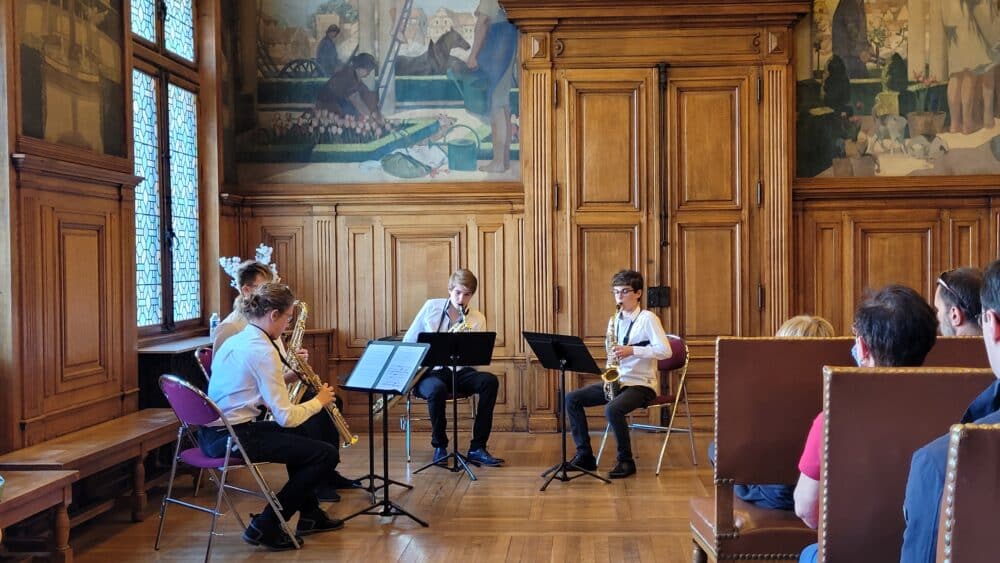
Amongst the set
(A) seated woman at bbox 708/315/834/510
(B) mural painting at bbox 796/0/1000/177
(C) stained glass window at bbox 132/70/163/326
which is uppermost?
(B) mural painting at bbox 796/0/1000/177

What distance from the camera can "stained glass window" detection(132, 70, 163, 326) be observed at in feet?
23.0

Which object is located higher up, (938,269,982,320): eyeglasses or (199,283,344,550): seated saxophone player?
(938,269,982,320): eyeglasses

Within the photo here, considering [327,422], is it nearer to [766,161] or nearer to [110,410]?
[110,410]

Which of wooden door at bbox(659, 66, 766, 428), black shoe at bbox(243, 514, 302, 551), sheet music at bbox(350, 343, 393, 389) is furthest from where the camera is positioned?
wooden door at bbox(659, 66, 766, 428)

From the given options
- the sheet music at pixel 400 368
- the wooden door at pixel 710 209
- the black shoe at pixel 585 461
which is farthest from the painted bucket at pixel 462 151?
the sheet music at pixel 400 368

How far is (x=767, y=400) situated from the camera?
12.1 feet

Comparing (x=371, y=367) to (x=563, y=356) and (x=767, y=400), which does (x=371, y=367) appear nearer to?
(x=563, y=356)

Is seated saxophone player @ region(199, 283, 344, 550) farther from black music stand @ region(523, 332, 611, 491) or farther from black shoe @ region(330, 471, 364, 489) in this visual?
black music stand @ region(523, 332, 611, 491)

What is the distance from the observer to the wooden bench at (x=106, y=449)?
4.89m

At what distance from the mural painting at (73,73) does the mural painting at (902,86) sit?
17.8 feet

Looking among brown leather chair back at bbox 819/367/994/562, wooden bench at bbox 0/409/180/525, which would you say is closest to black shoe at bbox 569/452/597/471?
wooden bench at bbox 0/409/180/525

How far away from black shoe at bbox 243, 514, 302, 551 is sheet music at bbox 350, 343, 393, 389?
32.5 inches

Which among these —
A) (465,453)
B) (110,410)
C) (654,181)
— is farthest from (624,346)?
(110,410)

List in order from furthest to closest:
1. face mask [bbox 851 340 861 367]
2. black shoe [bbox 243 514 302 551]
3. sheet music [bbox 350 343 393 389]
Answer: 1. sheet music [bbox 350 343 393 389]
2. black shoe [bbox 243 514 302 551]
3. face mask [bbox 851 340 861 367]
